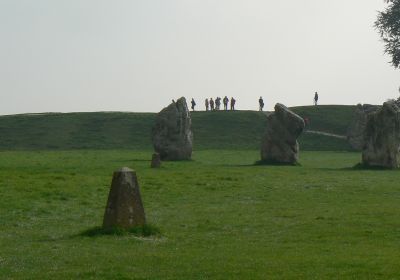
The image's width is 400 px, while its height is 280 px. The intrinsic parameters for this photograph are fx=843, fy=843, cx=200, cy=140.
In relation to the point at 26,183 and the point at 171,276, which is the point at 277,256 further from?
the point at 26,183

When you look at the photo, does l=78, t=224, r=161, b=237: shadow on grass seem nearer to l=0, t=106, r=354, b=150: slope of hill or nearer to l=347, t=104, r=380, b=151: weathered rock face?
l=0, t=106, r=354, b=150: slope of hill

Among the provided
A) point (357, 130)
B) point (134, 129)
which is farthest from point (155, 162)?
point (134, 129)

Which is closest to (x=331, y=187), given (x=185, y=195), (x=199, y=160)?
(x=185, y=195)

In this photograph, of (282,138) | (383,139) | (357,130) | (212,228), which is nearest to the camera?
(212,228)

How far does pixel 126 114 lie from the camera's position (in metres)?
92.6

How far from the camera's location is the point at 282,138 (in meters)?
49.8

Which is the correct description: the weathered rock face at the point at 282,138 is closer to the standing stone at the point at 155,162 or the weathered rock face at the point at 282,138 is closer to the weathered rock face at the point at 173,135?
the weathered rock face at the point at 173,135

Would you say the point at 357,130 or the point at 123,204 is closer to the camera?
the point at 123,204

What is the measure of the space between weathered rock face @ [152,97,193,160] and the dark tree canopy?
28632 mm

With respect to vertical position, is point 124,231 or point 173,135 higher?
point 173,135

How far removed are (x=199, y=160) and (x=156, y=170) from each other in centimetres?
1308

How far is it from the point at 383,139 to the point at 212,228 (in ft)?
87.2

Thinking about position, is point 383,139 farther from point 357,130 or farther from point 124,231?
point 124,231

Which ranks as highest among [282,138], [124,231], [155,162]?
[282,138]
